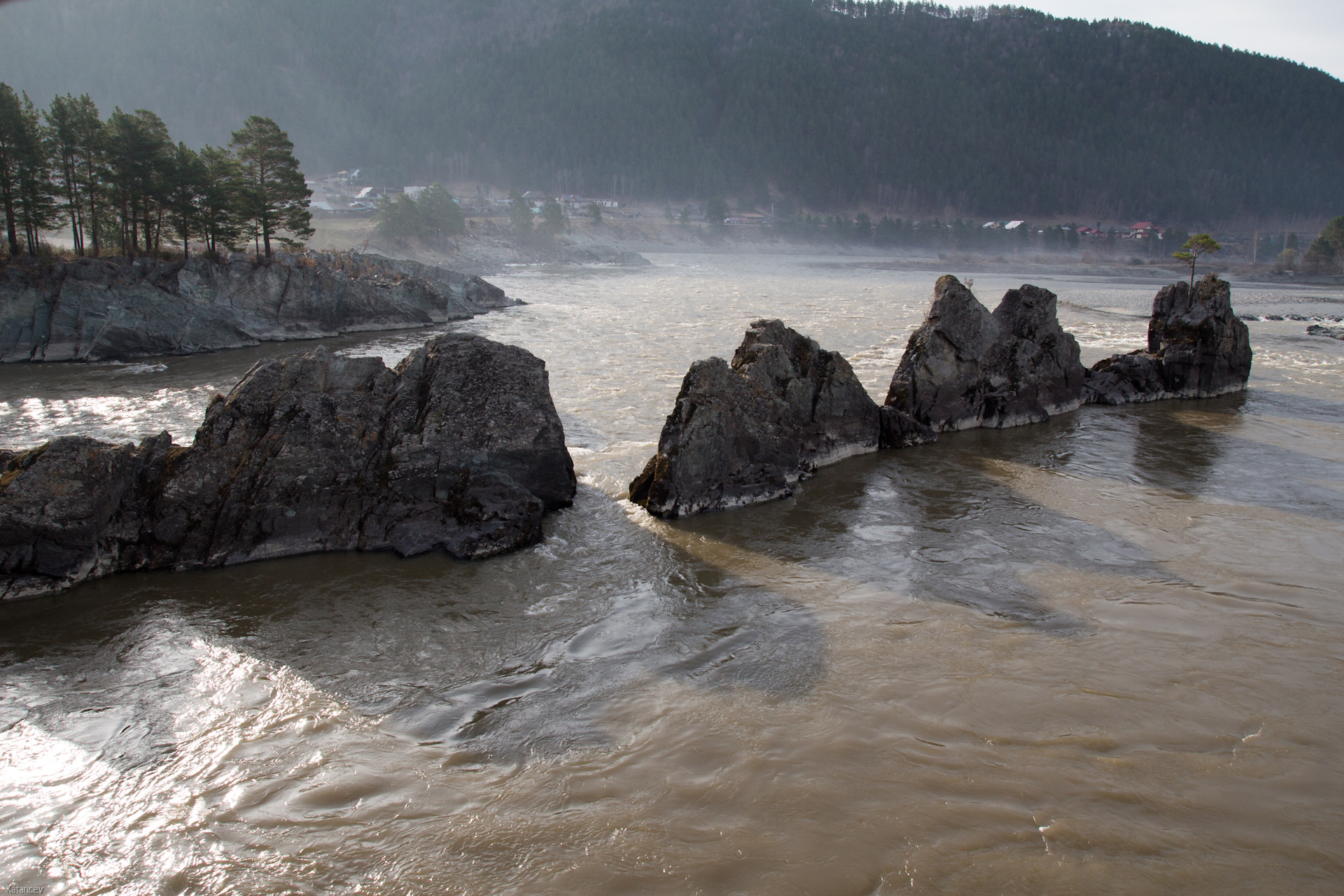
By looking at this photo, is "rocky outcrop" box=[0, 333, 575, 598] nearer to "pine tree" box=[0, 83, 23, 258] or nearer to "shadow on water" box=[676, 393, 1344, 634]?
"shadow on water" box=[676, 393, 1344, 634]

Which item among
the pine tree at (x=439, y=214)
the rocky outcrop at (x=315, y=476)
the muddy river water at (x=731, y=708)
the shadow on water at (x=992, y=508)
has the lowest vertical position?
the muddy river water at (x=731, y=708)

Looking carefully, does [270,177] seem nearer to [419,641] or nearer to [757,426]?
[757,426]

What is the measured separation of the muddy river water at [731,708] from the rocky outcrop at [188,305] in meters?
26.5

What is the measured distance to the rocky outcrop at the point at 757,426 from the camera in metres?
14.0

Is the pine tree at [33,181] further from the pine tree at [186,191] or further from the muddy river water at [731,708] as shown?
the muddy river water at [731,708]

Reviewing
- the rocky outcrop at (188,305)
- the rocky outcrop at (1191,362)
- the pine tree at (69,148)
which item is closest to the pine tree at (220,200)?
the rocky outcrop at (188,305)

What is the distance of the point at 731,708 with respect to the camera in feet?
26.8

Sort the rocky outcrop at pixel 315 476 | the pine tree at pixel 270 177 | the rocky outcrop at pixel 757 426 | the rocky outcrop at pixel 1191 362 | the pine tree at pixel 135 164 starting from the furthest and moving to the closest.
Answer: the pine tree at pixel 270 177, the pine tree at pixel 135 164, the rocky outcrop at pixel 1191 362, the rocky outcrop at pixel 757 426, the rocky outcrop at pixel 315 476

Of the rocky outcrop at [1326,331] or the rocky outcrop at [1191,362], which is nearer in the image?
the rocky outcrop at [1191,362]

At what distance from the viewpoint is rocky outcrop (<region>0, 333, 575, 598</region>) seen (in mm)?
10758

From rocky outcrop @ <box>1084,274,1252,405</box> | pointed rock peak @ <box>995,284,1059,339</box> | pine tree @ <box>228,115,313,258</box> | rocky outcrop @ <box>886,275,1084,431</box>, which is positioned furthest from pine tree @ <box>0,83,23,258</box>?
rocky outcrop @ <box>1084,274,1252,405</box>

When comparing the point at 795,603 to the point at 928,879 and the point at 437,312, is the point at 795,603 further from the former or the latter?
the point at 437,312

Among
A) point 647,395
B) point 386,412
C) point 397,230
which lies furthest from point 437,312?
point 397,230

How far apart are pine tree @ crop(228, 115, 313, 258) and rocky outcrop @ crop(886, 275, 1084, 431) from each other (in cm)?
3575
